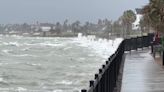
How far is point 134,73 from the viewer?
73.4 ft

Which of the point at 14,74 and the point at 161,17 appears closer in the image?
the point at 161,17

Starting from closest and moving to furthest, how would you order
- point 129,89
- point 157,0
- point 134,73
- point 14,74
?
point 129,89 → point 134,73 → point 157,0 → point 14,74

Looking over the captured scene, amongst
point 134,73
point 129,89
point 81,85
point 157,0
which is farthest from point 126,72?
point 81,85

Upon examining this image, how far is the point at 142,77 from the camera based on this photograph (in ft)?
68.2

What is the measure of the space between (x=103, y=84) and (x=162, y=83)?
6.57 metres

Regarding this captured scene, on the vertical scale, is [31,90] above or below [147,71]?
below

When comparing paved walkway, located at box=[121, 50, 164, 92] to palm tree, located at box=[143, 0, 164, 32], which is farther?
palm tree, located at box=[143, 0, 164, 32]

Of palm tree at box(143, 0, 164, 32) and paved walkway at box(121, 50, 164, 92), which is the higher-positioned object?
palm tree at box(143, 0, 164, 32)

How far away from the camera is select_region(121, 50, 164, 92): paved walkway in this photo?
17484mm

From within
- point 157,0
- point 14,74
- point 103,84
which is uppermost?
point 157,0

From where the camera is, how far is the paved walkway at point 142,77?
17484 mm

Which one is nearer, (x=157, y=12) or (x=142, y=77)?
(x=142, y=77)

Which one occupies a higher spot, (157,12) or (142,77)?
(157,12)

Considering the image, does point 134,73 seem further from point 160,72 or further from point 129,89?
point 129,89
